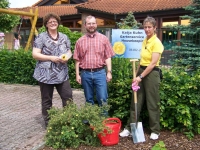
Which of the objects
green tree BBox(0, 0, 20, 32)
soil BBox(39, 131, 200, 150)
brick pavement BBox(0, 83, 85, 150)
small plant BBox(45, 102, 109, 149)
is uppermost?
green tree BBox(0, 0, 20, 32)

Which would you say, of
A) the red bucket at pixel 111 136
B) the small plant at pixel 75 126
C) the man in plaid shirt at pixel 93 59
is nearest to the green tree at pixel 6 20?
the man in plaid shirt at pixel 93 59

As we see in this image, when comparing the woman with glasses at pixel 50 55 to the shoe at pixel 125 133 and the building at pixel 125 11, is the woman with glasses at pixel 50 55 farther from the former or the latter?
the building at pixel 125 11

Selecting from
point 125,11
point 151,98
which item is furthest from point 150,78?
point 125,11

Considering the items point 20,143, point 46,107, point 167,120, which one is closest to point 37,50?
point 46,107

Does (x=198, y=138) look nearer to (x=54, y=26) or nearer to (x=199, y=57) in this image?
(x=54, y=26)

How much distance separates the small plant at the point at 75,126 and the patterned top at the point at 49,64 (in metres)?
0.49

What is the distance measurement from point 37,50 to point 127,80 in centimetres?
140

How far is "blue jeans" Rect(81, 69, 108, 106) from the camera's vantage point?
154 inches

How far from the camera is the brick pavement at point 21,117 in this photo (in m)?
3.96

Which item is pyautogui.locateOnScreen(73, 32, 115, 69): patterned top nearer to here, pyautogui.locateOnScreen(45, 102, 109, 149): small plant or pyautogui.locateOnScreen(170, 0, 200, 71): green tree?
pyautogui.locateOnScreen(45, 102, 109, 149): small plant

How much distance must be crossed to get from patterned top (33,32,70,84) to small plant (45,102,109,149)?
49 centimetres

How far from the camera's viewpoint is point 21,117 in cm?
516

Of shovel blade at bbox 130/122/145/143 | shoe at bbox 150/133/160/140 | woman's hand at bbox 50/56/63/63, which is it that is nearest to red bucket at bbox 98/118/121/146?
shovel blade at bbox 130/122/145/143

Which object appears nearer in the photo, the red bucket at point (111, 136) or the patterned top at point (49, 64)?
the red bucket at point (111, 136)
